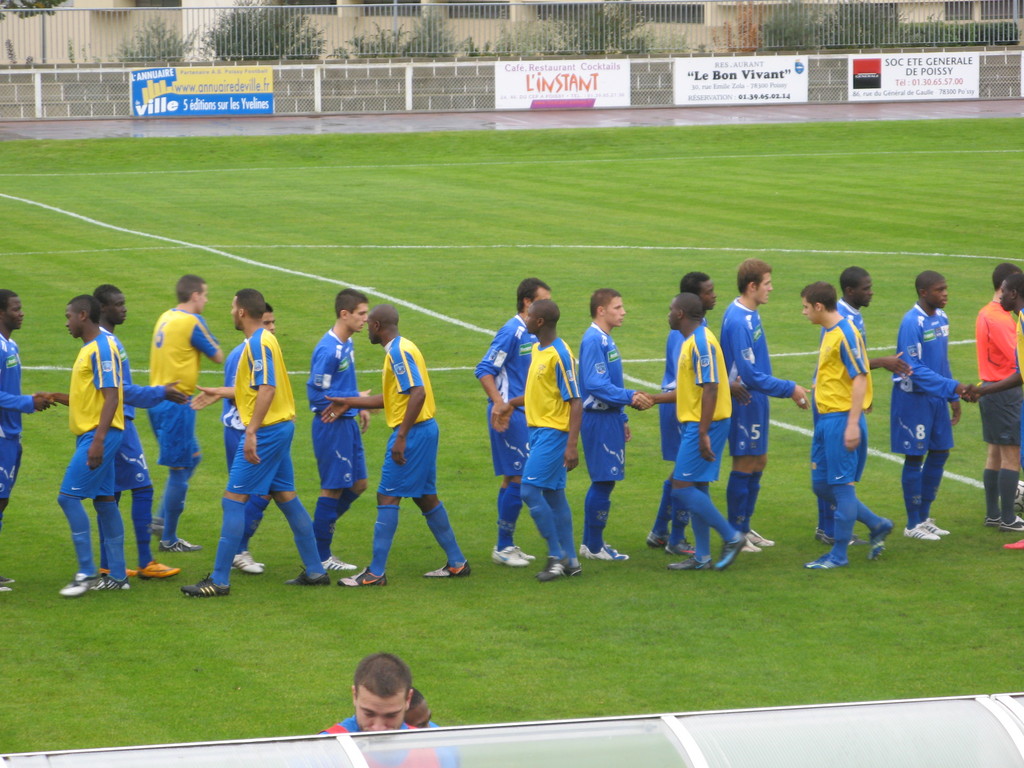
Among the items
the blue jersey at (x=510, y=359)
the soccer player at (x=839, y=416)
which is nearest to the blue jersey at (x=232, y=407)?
the blue jersey at (x=510, y=359)

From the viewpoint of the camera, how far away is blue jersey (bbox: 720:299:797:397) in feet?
32.2

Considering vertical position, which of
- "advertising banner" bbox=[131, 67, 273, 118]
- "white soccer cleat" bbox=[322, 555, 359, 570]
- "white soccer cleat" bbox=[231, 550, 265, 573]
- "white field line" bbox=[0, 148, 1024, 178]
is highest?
"advertising banner" bbox=[131, 67, 273, 118]

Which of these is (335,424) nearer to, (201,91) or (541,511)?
(541,511)

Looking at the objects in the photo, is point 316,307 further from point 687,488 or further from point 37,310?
point 687,488

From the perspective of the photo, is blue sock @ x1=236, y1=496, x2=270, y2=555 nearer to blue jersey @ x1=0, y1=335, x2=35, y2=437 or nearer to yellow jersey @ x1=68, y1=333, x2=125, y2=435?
yellow jersey @ x1=68, y1=333, x2=125, y2=435

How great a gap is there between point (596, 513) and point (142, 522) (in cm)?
315

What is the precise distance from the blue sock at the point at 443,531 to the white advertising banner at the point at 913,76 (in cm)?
3996

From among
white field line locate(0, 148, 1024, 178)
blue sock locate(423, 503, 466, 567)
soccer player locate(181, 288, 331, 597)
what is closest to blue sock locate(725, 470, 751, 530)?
blue sock locate(423, 503, 466, 567)

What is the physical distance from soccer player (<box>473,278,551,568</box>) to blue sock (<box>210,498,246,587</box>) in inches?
74.5

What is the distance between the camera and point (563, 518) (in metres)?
9.41

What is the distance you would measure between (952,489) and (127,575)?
6745 mm

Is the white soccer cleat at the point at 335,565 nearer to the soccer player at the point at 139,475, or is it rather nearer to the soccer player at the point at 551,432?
the soccer player at the point at 139,475

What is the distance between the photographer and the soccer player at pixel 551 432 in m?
9.23

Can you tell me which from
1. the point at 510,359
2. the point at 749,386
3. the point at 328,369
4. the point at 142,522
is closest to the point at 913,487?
the point at 749,386
